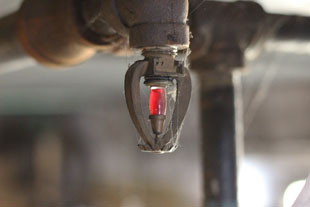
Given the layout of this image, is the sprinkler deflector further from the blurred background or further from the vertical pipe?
the blurred background

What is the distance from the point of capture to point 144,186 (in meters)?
4.63

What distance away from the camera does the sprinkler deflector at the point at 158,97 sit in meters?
0.71

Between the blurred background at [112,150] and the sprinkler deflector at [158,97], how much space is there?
364 centimetres

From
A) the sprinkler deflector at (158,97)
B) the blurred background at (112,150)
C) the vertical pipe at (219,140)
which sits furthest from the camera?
the blurred background at (112,150)

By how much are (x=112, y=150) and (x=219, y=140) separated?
3.24 metres

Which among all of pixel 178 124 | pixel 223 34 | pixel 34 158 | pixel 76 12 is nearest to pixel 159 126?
pixel 178 124

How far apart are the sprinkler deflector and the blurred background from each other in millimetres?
3644

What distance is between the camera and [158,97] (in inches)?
29.1

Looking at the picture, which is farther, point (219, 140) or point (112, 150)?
point (112, 150)

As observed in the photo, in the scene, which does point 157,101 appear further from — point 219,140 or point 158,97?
point 219,140

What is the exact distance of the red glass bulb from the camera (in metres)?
0.73

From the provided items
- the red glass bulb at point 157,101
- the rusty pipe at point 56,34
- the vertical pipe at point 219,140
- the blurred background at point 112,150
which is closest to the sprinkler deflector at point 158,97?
the red glass bulb at point 157,101

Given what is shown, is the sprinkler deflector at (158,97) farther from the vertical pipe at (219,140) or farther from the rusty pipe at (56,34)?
the vertical pipe at (219,140)

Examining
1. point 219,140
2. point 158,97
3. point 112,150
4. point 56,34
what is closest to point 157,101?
point 158,97
